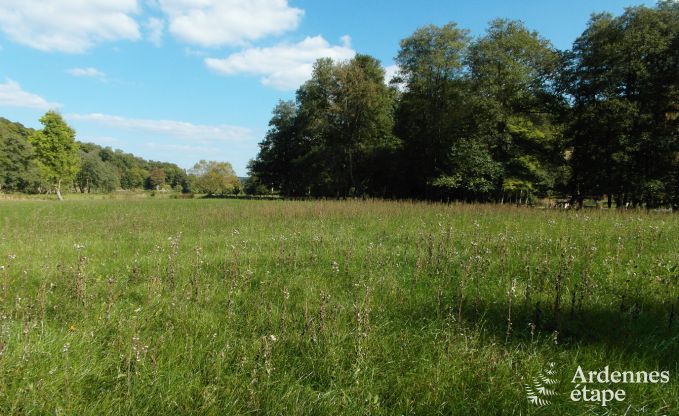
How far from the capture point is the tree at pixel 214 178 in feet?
314

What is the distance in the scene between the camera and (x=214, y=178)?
95.5 meters

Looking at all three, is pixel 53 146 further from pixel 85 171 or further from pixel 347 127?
pixel 85 171

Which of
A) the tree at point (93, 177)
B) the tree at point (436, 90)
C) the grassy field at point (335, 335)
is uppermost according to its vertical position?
the tree at point (436, 90)

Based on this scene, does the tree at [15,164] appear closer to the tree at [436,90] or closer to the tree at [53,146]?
the tree at [53,146]

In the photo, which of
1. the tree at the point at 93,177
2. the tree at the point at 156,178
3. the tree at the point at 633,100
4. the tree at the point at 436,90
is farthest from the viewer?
the tree at the point at 156,178

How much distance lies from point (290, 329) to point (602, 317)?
3.68 metres

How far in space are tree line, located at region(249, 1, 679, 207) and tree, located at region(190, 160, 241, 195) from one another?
5920cm

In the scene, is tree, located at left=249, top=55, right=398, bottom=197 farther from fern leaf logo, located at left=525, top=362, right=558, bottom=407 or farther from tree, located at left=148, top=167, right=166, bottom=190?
tree, located at left=148, top=167, right=166, bottom=190

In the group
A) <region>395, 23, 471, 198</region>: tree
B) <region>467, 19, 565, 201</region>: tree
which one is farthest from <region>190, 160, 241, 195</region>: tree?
<region>467, 19, 565, 201</region>: tree

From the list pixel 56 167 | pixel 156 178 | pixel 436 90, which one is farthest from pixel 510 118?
pixel 156 178

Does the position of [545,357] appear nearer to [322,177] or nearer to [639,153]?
[639,153]

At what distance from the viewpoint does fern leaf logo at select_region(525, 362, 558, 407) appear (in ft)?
8.79

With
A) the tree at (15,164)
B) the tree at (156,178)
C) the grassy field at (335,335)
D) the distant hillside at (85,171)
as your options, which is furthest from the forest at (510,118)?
the tree at (156,178)

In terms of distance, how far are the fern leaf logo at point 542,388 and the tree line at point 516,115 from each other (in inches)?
866
